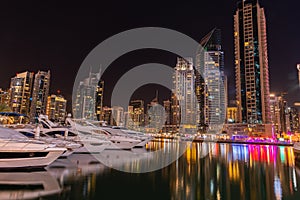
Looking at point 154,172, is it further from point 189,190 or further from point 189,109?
point 189,109

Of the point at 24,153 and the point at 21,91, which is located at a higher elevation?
the point at 21,91

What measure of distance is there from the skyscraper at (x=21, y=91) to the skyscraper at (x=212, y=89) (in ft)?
357

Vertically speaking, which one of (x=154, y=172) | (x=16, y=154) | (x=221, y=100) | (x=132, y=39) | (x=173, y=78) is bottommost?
(x=154, y=172)

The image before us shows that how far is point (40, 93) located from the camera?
13925 centimetres

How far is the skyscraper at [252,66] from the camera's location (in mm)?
108750

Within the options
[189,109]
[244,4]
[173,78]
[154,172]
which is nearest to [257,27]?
[244,4]

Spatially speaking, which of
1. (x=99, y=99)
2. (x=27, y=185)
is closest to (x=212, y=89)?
(x=99, y=99)

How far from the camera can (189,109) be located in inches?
6786

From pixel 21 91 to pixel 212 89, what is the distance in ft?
412

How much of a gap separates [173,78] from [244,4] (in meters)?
86.0

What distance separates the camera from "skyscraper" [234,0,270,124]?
10875cm

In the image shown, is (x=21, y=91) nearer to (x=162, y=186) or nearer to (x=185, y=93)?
(x=185, y=93)

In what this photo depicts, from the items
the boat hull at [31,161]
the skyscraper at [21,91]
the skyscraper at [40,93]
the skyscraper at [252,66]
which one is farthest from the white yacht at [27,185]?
the skyscraper at [40,93]

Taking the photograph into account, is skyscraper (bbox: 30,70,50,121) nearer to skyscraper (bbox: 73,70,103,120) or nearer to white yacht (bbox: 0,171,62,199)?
skyscraper (bbox: 73,70,103,120)
